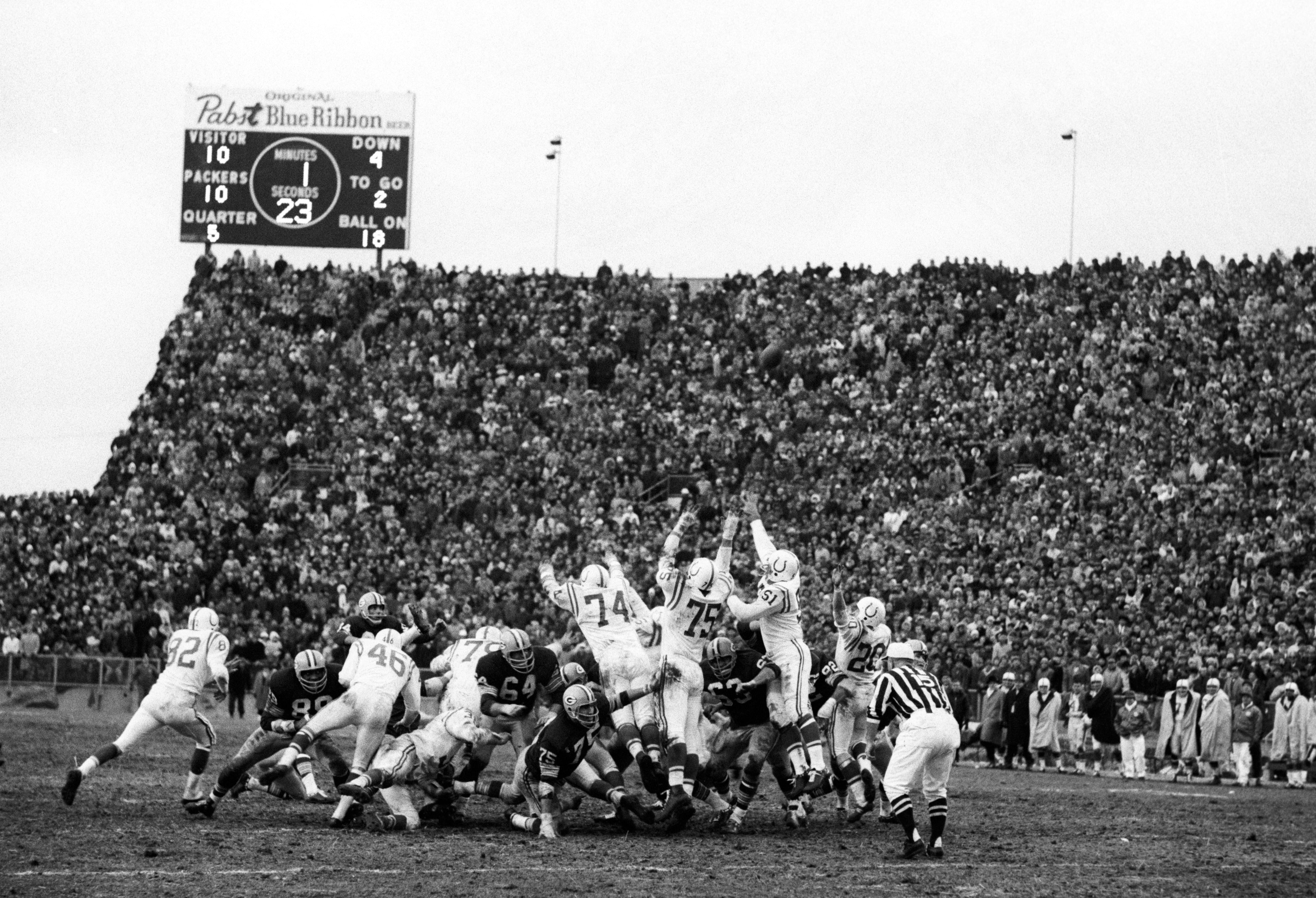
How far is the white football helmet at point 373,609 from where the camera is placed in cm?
1673

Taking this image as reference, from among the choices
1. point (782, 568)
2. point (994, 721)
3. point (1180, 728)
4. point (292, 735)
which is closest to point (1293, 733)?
point (1180, 728)

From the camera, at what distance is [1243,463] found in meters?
33.6

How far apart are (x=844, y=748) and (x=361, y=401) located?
89.5ft

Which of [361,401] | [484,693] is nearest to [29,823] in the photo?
[484,693]

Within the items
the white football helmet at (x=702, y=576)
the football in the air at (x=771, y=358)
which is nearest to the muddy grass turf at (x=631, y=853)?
the white football helmet at (x=702, y=576)

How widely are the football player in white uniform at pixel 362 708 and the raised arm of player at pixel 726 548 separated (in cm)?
291

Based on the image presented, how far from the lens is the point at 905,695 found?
14.1 m

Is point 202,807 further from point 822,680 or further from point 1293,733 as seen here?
point 1293,733

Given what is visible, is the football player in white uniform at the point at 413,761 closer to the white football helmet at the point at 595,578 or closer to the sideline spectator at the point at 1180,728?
the white football helmet at the point at 595,578

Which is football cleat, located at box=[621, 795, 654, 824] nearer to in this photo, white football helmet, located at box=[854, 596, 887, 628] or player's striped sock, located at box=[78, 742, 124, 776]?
white football helmet, located at box=[854, 596, 887, 628]

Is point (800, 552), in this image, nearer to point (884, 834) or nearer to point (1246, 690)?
point (1246, 690)

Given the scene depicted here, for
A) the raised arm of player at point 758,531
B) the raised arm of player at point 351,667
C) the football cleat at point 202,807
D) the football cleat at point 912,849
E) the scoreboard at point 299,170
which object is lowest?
the football cleat at point 202,807

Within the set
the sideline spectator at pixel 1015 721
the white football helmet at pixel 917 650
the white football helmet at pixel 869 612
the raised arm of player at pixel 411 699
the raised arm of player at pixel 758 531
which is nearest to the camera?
the white football helmet at pixel 917 650

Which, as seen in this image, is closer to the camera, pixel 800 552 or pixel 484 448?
pixel 800 552
